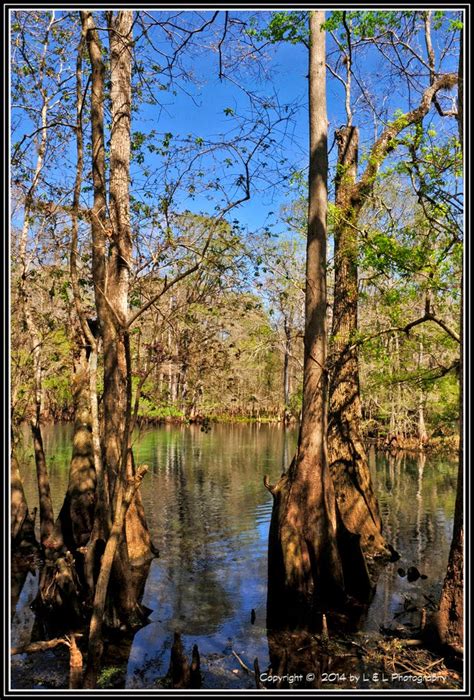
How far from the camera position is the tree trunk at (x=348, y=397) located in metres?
10.0

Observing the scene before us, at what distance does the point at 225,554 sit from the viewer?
9.85 meters

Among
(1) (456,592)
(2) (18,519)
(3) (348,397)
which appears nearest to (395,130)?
(3) (348,397)

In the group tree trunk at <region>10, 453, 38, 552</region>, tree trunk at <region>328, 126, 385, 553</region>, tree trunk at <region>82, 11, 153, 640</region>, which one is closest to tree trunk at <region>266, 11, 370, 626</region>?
tree trunk at <region>328, 126, 385, 553</region>

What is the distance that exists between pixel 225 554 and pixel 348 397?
149 inches

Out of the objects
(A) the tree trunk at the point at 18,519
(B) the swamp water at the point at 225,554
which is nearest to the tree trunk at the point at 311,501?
(B) the swamp water at the point at 225,554

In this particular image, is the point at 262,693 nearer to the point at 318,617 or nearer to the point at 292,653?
the point at 292,653

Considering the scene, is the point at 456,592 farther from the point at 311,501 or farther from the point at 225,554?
the point at 225,554

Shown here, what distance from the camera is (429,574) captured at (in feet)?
28.8

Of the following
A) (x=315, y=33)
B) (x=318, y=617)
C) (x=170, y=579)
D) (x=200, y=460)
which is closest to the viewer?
(x=318, y=617)

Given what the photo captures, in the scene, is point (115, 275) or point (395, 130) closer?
point (115, 275)

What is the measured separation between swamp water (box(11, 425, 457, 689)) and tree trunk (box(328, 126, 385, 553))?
3.35 ft

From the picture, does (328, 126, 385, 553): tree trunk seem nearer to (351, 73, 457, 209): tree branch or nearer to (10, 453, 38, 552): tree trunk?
(351, 73, 457, 209): tree branch
